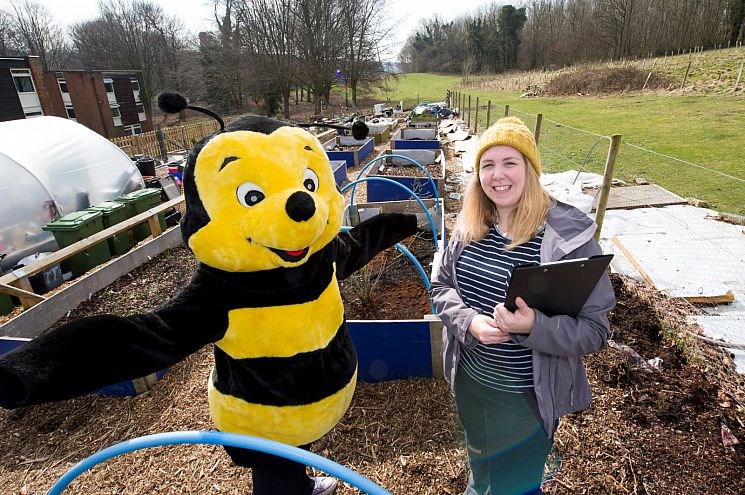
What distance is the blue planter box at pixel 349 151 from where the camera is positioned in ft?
36.7

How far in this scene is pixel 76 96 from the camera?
24.6 meters

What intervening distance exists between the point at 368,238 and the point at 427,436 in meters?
1.58

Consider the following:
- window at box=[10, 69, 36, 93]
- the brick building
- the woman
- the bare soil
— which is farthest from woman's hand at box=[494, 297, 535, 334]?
window at box=[10, 69, 36, 93]

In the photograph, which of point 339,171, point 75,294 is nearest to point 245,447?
point 75,294

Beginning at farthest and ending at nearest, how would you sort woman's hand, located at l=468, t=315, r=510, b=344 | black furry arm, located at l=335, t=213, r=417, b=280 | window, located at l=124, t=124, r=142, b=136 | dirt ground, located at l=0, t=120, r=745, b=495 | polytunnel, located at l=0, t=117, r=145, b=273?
window, located at l=124, t=124, r=142, b=136 → polytunnel, located at l=0, t=117, r=145, b=273 → dirt ground, located at l=0, t=120, r=745, b=495 → black furry arm, located at l=335, t=213, r=417, b=280 → woman's hand, located at l=468, t=315, r=510, b=344

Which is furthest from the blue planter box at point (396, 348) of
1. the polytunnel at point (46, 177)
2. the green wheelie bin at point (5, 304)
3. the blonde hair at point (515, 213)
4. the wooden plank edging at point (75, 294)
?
the polytunnel at point (46, 177)

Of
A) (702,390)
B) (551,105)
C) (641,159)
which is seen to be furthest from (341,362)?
(551,105)

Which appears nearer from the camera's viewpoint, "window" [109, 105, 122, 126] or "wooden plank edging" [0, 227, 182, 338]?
"wooden plank edging" [0, 227, 182, 338]

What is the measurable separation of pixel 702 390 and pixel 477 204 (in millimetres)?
2509

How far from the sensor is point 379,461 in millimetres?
2578

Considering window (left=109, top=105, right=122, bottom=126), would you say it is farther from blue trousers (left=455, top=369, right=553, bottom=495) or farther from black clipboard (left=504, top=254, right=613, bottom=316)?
black clipboard (left=504, top=254, right=613, bottom=316)

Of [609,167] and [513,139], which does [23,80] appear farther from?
[513,139]

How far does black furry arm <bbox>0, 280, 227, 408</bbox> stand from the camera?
104 centimetres

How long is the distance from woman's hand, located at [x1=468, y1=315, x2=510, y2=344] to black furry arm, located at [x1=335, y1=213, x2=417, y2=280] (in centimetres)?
74
